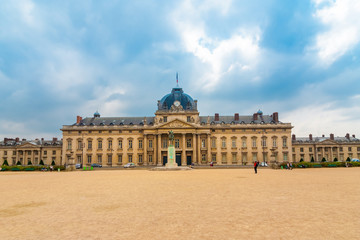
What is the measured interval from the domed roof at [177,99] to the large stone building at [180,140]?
46 cm

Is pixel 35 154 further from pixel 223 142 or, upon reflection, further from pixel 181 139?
pixel 223 142

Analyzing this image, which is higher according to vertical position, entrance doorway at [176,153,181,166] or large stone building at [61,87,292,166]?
large stone building at [61,87,292,166]

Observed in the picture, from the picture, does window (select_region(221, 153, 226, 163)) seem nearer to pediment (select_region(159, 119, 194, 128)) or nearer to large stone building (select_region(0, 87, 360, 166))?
large stone building (select_region(0, 87, 360, 166))

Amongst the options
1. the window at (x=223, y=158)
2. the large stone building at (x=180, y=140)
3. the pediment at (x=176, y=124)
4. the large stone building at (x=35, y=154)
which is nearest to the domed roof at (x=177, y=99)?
the large stone building at (x=180, y=140)

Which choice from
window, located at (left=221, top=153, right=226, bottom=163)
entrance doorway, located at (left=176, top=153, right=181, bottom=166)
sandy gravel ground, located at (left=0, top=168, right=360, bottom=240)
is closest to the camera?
sandy gravel ground, located at (left=0, top=168, right=360, bottom=240)

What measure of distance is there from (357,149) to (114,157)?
8351 cm

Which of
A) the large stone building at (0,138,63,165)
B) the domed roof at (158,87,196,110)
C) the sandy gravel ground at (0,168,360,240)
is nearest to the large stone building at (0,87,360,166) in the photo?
the domed roof at (158,87,196,110)

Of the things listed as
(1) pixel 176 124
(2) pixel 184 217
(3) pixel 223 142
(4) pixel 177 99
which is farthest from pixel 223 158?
(2) pixel 184 217

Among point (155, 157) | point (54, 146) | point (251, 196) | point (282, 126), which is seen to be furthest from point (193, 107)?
point (251, 196)

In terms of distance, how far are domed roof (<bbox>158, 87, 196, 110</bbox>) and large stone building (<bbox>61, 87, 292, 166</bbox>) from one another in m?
0.46

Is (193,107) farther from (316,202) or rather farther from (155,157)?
(316,202)

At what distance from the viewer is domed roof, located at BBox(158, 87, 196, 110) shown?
2849 inches

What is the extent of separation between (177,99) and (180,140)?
1216 cm

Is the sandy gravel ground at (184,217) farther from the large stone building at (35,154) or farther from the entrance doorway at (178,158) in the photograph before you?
the large stone building at (35,154)
